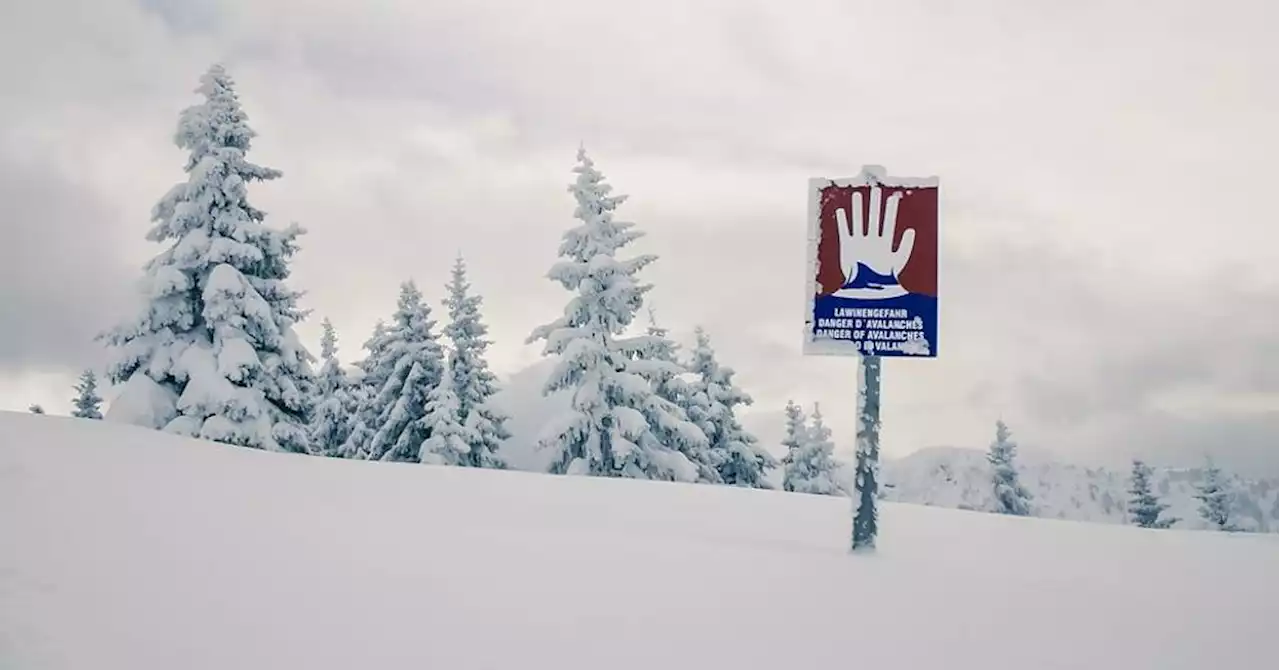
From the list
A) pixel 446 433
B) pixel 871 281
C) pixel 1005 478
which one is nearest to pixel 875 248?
pixel 871 281

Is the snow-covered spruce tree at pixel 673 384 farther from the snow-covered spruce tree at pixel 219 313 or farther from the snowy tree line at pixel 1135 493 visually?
the snowy tree line at pixel 1135 493

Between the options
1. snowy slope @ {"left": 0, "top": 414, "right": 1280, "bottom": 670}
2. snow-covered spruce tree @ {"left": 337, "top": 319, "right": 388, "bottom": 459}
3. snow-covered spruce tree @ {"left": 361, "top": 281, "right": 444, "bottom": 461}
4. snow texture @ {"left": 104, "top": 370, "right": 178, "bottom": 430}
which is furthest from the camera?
snow-covered spruce tree @ {"left": 337, "top": 319, "right": 388, "bottom": 459}

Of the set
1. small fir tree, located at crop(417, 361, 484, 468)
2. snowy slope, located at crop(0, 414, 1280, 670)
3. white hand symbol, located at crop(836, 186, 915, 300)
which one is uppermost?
white hand symbol, located at crop(836, 186, 915, 300)

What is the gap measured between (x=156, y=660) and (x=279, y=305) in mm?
21418

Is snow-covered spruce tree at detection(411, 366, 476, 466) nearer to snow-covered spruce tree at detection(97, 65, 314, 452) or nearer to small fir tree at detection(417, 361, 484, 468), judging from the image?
small fir tree at detection(417, 361, 484, 468)

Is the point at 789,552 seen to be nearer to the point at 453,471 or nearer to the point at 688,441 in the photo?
the point at 453,471

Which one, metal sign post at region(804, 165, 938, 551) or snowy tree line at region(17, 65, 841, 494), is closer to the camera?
metal sign post at region(804, 165, 938, 551)

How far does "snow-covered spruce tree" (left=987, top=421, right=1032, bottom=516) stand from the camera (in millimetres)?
42625

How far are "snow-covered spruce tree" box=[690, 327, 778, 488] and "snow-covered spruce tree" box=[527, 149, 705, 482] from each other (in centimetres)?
630

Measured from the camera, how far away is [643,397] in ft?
83.6

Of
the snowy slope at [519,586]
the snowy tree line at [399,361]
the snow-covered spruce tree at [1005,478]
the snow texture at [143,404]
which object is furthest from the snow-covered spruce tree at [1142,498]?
the snow texture at [143,404]

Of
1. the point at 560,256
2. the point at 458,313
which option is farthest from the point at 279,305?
the point at 458,313

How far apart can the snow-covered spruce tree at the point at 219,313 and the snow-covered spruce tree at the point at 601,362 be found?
24.2 feet

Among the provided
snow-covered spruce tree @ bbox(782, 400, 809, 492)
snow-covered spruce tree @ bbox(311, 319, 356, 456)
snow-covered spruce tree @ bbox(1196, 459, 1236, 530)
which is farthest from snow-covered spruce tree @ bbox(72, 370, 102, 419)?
snow-covered spruce tree @ bbox(1196, 459, 1236, 530)
